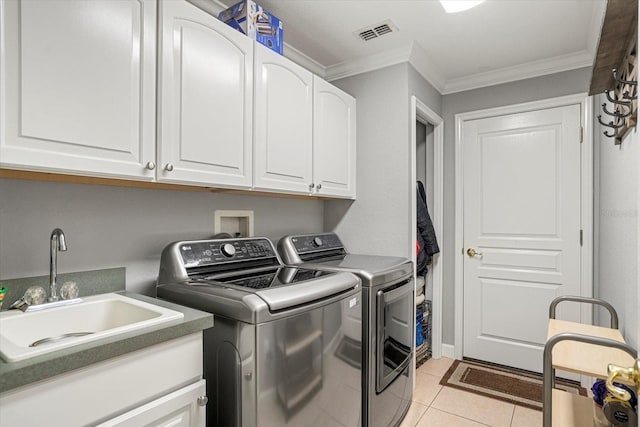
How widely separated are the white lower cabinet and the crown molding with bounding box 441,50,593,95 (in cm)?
288

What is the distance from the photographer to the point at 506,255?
9.32 ft

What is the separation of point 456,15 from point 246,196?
64.3 inches

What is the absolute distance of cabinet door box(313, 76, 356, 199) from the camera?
2.18 metres

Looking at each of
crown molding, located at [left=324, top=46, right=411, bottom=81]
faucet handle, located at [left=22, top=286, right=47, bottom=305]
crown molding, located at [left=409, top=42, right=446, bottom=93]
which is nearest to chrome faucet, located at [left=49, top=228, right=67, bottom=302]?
faucet handle, located at [left=22, top=286, right=47, bottom=305]

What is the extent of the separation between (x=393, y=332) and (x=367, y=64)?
6.10 feet

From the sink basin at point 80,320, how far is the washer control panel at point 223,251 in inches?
12.1

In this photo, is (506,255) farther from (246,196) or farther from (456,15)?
(246,196)

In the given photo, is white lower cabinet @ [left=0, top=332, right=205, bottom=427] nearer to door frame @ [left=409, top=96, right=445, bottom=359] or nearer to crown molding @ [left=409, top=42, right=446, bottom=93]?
crown molding @ [left=409, top=42, right=446, bottom=93]

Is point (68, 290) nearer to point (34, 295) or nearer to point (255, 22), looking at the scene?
point (34, 295)

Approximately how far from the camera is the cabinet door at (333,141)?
2.18 metres

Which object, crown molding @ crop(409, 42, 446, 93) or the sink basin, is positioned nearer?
the sink basin

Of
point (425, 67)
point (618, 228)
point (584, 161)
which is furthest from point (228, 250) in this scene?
point (584, 161)

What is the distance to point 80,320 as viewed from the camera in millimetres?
1252

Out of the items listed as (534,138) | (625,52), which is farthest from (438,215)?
(625,52)
